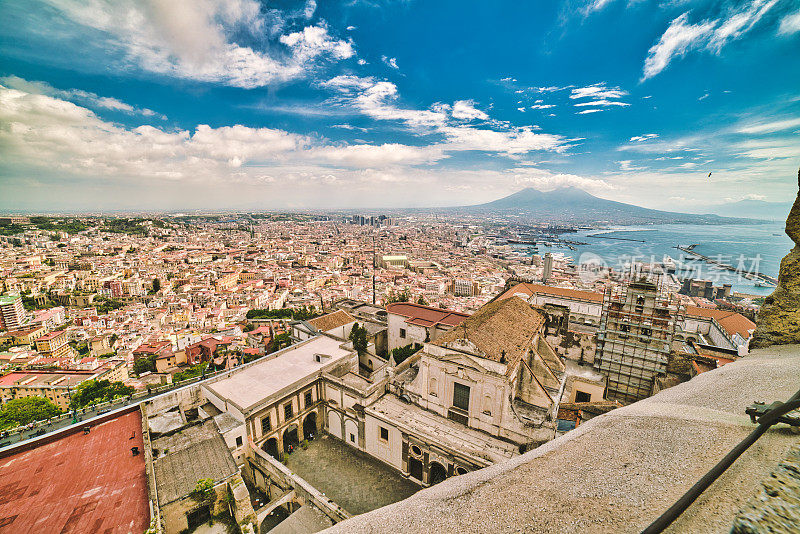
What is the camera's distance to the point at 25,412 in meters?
17.4

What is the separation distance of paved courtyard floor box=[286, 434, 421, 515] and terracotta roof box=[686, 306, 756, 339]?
20.1 meters

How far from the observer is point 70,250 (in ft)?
306

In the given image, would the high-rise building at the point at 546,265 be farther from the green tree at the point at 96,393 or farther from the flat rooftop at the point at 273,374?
the green tree at the point at 96,393

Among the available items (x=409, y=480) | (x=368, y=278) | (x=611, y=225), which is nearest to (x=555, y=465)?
(x=409, y=480)

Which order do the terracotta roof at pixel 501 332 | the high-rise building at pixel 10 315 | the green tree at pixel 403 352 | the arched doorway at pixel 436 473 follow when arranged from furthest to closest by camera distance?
1. the high-rise building at pixel 10 315
2. the green tree at pixel 403 352
3. the terracotta roof at pixel 501 332
4. the arched doorway at pixel 436 473

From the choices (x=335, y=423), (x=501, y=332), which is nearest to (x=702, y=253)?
(x=501, y=332)

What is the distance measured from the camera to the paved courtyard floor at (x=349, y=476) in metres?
11.7

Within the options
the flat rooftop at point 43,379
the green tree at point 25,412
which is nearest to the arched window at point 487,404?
the green tree at point 25,412

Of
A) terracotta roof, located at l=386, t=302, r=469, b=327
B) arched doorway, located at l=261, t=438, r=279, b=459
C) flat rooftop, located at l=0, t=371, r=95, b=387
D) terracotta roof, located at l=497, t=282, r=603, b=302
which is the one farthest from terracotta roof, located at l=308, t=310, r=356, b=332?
flat rooftop, located at l=0, t=371, r=95, b=387

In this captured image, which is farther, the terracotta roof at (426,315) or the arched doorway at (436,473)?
the terracotta roof at (426,315)

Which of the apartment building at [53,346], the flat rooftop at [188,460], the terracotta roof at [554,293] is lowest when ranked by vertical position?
the apartment building at [53,346]

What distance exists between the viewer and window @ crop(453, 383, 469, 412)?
12.5m

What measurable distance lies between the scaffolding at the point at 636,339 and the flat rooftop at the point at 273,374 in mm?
12565

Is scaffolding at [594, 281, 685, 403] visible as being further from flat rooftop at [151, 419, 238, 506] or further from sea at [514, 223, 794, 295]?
sea at [514, 223, 794, 295]
